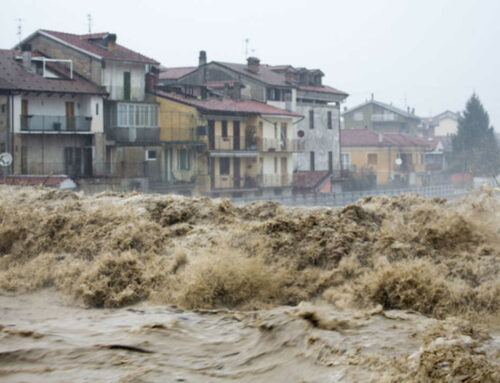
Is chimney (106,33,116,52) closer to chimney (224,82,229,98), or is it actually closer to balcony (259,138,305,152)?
chimney (224,82,229,98)

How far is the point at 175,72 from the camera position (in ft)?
220

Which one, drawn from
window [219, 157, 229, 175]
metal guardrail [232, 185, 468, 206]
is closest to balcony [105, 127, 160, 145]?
window [219, 157, 229, 175]

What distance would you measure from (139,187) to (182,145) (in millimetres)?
5733

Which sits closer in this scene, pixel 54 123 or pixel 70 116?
pixel 54 123

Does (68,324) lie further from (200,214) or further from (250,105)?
(250,105)

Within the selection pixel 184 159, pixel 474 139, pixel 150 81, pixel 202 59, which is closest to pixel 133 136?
pixel 184 159

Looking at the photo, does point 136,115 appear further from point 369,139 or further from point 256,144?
point 369,139

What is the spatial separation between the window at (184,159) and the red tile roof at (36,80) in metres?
6.75

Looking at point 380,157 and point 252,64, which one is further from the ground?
point 252,64

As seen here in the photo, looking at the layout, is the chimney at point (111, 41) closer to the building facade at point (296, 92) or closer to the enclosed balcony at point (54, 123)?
the enclosed balcony at point (54, 123)

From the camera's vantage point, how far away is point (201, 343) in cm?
1074

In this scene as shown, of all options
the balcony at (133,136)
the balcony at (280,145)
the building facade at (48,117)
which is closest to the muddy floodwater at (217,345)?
the building facade at (48,117)

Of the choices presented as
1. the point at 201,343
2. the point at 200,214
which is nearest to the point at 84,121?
the point at 200,214

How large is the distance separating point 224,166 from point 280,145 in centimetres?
646
